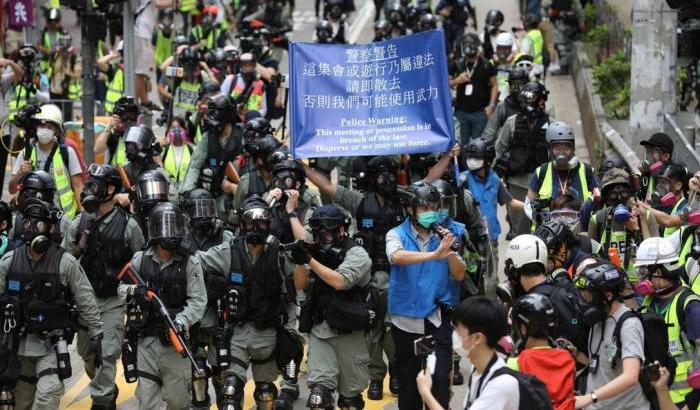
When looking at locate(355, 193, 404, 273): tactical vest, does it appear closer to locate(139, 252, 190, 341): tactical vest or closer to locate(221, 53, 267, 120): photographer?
locate(139, 252, 190, 341): tactical vest

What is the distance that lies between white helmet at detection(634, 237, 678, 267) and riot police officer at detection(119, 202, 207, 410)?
3.28 meters

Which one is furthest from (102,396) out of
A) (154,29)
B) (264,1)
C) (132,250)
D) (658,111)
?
(264,1)

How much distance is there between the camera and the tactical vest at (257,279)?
453 inches

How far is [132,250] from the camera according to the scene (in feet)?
41.0

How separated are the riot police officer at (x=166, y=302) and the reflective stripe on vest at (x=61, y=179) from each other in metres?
3.73

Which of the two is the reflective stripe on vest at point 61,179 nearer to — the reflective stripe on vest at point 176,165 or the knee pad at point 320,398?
the reflective stripe on vest at point 176,165

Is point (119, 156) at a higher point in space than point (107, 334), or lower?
higher

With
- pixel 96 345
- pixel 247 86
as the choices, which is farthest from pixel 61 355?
pixel 247 86

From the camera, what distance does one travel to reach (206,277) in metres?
11.7

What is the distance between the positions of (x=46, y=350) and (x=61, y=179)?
3.72 m

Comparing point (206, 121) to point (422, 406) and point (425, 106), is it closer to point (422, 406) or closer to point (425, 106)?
point (425, 106)

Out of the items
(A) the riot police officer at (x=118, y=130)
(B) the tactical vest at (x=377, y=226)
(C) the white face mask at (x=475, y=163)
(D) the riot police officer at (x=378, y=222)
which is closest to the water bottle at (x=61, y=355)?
(D) the riot police officer at (x=378, y=222)

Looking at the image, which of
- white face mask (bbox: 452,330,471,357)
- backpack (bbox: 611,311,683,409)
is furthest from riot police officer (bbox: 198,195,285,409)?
white face mask (bbox: 452,330,471,357)

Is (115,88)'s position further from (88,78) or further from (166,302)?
(166,302)
